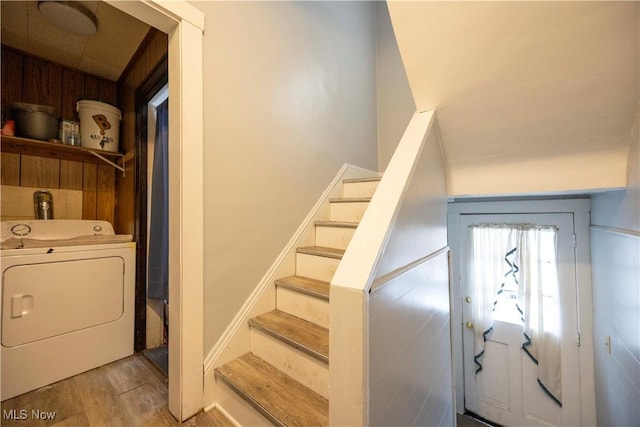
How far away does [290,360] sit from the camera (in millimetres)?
1241

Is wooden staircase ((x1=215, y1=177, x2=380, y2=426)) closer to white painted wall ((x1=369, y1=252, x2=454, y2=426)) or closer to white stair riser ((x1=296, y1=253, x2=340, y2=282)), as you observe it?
white stair riser ((x1=296, y1=253, x2=340, y2=282))

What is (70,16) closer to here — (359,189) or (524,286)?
(359,189)

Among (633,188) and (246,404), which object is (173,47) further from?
(633,188)

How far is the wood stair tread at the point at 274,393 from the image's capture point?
1012 millimetres

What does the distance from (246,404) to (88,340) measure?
127cm

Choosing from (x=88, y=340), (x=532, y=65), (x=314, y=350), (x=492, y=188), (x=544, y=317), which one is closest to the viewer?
(x=532, y=65)

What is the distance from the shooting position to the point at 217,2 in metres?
1.38

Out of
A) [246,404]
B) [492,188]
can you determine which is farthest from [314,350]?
[492,188]

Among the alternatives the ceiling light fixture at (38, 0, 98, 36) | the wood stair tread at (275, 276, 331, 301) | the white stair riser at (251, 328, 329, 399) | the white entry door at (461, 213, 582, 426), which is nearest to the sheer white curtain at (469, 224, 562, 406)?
the white entry door at (461, 213, 582, 426)

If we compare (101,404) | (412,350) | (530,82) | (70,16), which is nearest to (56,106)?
(70,16)

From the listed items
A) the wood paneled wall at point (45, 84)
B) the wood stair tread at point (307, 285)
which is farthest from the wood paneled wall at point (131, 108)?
the wood stair tread at point (307, 285)

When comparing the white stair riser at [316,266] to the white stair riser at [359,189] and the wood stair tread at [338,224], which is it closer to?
the wood stair tread at [338,224]

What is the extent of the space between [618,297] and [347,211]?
167cm

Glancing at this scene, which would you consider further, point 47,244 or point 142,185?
point 142,185
